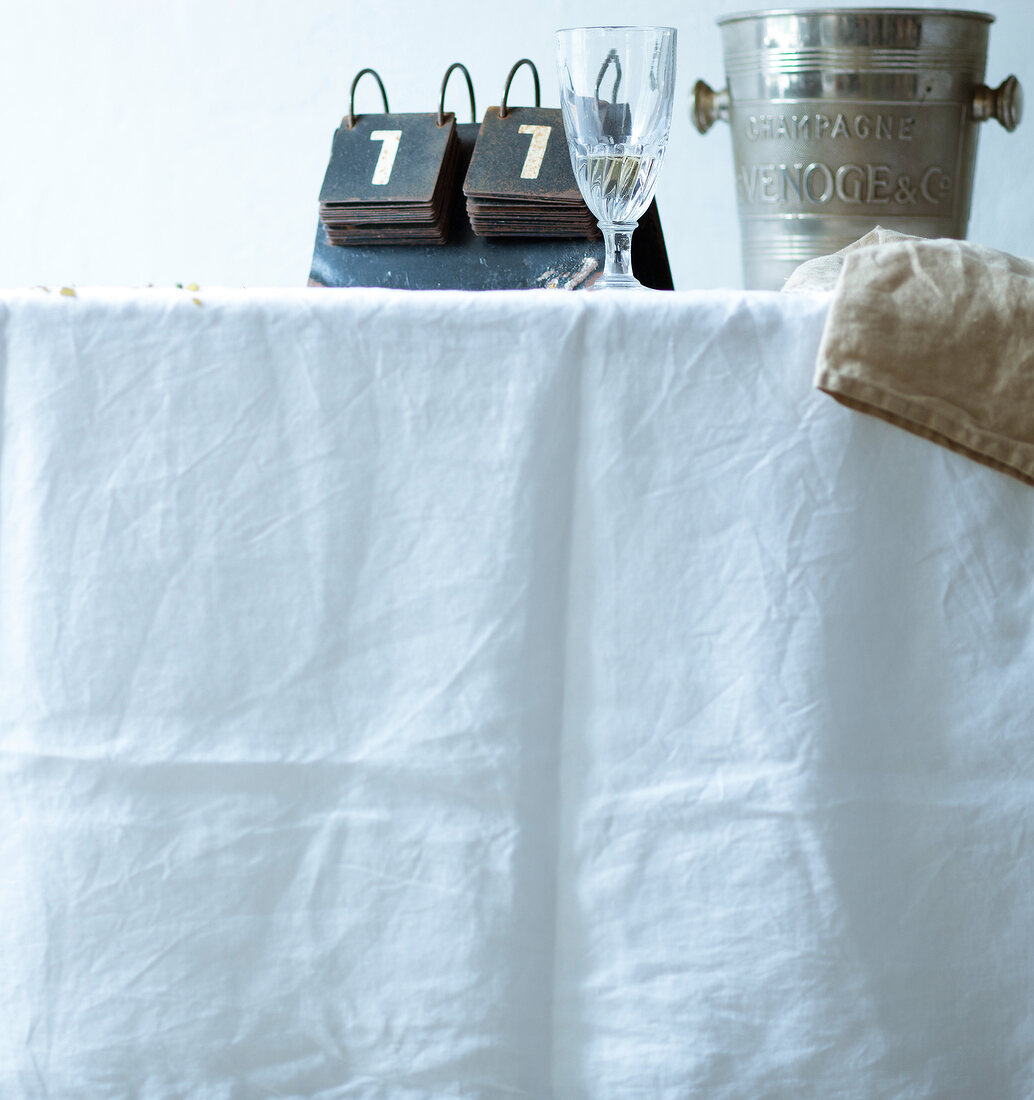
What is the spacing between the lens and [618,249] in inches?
23.5

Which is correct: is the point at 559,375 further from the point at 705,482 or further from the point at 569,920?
the point at 569,920

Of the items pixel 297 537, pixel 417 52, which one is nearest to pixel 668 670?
pixel 297 537

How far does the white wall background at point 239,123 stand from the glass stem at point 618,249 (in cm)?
87

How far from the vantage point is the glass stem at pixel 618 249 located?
0.59m

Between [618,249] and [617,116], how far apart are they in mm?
65

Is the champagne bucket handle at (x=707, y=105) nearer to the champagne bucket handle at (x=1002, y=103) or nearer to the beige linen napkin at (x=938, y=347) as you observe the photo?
the champagne bucket handle at (x=1002, y=103)

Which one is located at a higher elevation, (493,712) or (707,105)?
(707,105)

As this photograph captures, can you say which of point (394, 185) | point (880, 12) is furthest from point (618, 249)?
point (880, 12)

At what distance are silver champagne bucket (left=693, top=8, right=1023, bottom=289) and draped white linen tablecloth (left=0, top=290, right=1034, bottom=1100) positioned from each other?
0.34 meters

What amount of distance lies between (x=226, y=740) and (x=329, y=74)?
3.90 ft

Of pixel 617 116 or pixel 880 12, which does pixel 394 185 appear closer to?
pixel 617 116

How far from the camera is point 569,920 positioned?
53cm

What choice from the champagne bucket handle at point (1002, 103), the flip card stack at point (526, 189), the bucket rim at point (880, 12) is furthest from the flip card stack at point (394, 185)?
the champagne bucket handle at point (1002, 103)

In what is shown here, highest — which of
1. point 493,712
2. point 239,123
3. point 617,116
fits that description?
point 617,116
